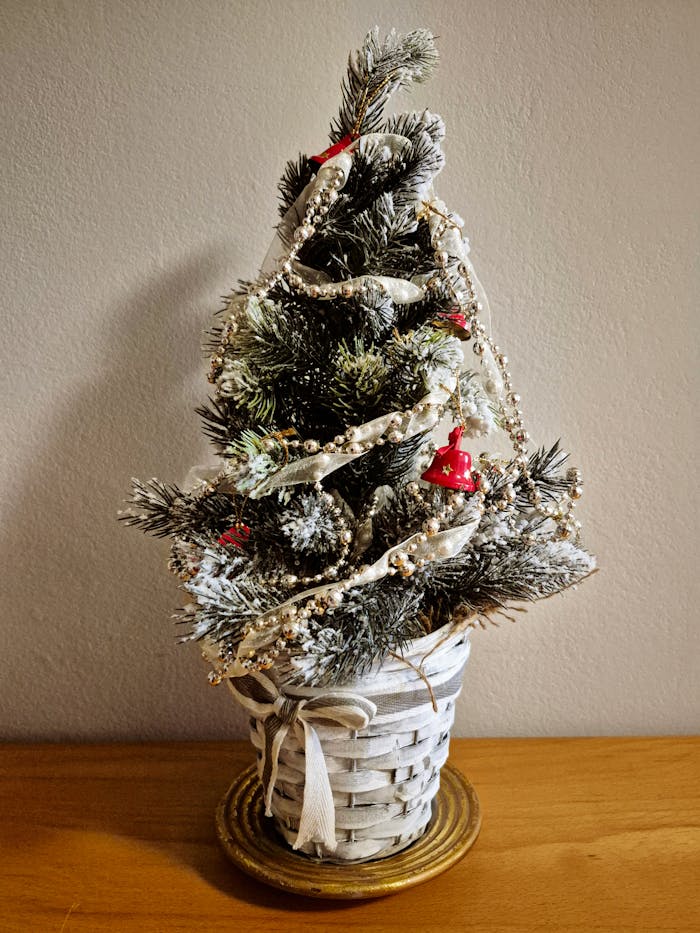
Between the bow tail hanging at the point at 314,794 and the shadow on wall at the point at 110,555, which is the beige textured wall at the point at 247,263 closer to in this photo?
the shadow on wall at the point at 110,555

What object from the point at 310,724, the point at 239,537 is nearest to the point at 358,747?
the point at 310,724

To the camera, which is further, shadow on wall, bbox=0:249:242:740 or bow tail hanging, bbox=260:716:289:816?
shadow on wall, bbox=0:249:242:740

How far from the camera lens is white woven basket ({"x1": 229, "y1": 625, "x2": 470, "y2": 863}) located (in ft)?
1.76

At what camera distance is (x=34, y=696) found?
0.80m

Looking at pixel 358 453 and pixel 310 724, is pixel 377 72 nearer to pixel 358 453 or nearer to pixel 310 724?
pixel 358 453

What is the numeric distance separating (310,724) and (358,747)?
39 mm

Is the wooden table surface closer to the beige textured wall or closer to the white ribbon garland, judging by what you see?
the beige textured wall

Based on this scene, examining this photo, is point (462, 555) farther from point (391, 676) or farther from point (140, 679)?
point (140, 679)

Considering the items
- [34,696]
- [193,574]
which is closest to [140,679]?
[34,696]

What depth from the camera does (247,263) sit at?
741mm

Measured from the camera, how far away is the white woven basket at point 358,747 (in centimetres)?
54

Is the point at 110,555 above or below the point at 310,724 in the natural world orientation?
above

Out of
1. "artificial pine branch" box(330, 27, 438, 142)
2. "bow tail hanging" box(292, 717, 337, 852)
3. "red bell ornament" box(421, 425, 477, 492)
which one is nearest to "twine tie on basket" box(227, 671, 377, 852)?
"bow tail hanging" box(292, 717, 337, 852)

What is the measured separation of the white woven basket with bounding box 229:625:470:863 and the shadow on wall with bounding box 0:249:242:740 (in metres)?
0.24
